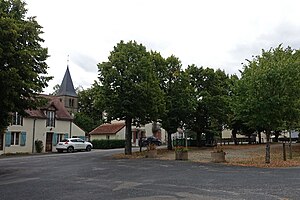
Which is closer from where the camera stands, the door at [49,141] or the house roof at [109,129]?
the door at [49,141]

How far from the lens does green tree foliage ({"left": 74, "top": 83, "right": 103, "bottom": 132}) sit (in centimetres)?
2833

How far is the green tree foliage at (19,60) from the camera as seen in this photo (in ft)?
47.7

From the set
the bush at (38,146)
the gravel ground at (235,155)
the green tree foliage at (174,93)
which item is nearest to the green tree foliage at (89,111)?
the green tree foliage at (174,93)

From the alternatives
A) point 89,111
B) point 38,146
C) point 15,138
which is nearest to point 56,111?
point 38,146

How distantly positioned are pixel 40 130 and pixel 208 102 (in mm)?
20007

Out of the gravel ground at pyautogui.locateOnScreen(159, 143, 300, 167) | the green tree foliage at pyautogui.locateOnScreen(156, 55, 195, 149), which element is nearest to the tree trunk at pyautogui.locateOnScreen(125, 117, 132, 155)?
the gravel ground at pyautogui.locateOnScreen(159, 143, 300, 167)

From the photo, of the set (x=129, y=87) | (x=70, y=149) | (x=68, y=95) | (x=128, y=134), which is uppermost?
(x=68, y=95)

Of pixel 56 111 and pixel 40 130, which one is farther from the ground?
pixel 56 111

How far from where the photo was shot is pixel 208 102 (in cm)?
3719

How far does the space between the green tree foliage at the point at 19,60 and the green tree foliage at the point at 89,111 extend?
34.3 feet

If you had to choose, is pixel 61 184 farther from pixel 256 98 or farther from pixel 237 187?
pixel 256 98

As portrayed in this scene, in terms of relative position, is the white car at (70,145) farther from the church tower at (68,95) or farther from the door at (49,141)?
the church tower at (68,95)

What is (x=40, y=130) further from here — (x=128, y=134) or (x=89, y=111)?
(x=89, y=111)

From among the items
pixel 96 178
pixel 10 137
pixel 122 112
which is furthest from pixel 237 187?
pixel 10 137
